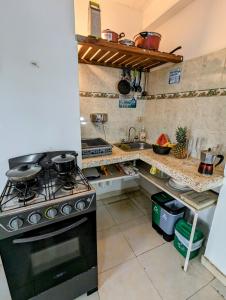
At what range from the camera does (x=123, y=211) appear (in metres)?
2.02

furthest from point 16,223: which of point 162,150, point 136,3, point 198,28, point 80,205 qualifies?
point 136,3

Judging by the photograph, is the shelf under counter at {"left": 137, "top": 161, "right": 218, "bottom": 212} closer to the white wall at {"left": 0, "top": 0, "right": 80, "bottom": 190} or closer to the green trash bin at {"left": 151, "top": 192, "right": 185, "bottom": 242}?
the green trash bin at {"left": 151, "top": 192, "right": 185, "bottom": 242}

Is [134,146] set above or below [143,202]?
above

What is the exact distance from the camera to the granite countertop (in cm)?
112

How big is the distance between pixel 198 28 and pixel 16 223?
6.78ft

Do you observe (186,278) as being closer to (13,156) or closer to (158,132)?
(158,132)

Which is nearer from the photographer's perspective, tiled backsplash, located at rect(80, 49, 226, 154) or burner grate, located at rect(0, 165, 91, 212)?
burner grate, located at rect(0, 165, 91, 212)

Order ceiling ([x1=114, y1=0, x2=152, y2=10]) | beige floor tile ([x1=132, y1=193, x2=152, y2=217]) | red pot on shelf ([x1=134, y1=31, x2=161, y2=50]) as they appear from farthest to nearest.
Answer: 1. beige floor tile ([x1=132, y1=193, x2=152, y2=217])
2. ceiling ([x1=114, y1=0, x2=152, y2=10])
3. red pot on shelf ([x1=134, y1=31, x2=161, y2=50])

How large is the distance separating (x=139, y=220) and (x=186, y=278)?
702mm

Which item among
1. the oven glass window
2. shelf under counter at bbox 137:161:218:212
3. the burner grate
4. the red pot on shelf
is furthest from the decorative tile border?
the oven glass window

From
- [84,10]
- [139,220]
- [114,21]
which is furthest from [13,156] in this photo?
[114,21]

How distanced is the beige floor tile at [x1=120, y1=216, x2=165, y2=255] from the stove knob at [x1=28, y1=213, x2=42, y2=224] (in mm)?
1078

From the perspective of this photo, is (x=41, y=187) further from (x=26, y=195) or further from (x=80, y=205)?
(x=80, y=205)

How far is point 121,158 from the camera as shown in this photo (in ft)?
5.20
